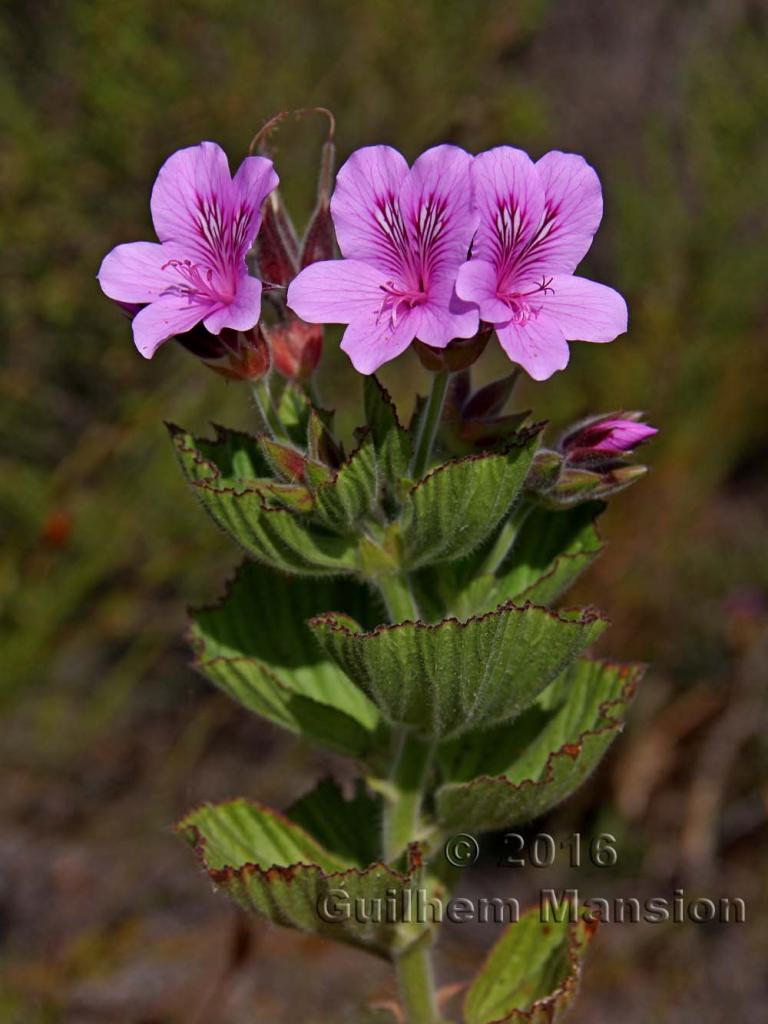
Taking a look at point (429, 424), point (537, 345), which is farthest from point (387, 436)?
point (537, 345)

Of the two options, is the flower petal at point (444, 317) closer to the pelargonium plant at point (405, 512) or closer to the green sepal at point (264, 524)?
the pelargonium plant at point (405, 512)

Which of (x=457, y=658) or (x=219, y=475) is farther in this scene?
(x=219, y=475)

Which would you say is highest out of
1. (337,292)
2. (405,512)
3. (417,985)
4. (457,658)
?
(337,292)

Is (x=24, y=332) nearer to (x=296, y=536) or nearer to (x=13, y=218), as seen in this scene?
(x=13, y=218)

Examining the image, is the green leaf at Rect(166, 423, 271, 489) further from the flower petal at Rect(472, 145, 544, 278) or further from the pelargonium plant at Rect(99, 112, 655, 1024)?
the flower petal at Rect(472, 145, 544, 278)

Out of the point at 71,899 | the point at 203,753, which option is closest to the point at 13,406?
the point at 203,753

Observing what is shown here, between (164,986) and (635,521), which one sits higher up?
(635,521)

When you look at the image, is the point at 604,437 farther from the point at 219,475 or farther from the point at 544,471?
the point at 219,475

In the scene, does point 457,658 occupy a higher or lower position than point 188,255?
lower
